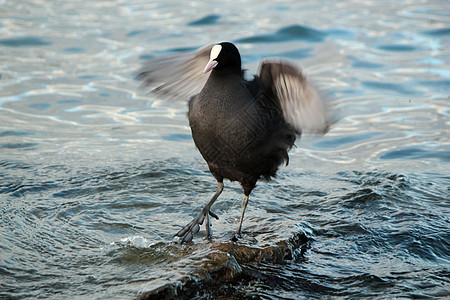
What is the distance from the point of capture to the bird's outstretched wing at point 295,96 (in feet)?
14.0

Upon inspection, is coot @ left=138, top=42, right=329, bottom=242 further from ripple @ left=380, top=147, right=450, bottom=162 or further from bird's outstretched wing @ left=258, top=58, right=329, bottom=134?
ripple @ left=380, top=147, right=450, bottom=162

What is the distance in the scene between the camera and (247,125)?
176 inches

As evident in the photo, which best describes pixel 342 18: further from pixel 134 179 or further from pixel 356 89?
pixel 134 179

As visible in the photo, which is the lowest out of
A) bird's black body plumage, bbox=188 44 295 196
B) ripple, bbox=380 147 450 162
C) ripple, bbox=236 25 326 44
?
ripple, bbox=380 147 450 162

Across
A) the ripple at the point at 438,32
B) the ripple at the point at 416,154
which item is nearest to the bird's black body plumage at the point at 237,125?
the ripple at the point at 416,154

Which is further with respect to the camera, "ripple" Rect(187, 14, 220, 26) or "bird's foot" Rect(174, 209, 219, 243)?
"ripple" Rect(187, 14, 220, 26)

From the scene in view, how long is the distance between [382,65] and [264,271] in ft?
23.2

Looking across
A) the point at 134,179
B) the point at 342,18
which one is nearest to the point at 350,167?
the point at 134,179

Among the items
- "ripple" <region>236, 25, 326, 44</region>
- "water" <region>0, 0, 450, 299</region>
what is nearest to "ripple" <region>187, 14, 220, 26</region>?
"water" <region>0, 0, 450, 299</region>

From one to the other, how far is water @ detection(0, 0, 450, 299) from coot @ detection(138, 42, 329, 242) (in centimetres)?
25

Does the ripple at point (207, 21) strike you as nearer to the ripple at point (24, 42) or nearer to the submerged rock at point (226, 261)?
the ripple at point (24, 42)

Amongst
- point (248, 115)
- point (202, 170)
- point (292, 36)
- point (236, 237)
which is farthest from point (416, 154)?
point (292, 36)

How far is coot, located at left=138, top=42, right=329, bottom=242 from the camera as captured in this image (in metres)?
4.39

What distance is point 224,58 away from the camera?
14.7ft
